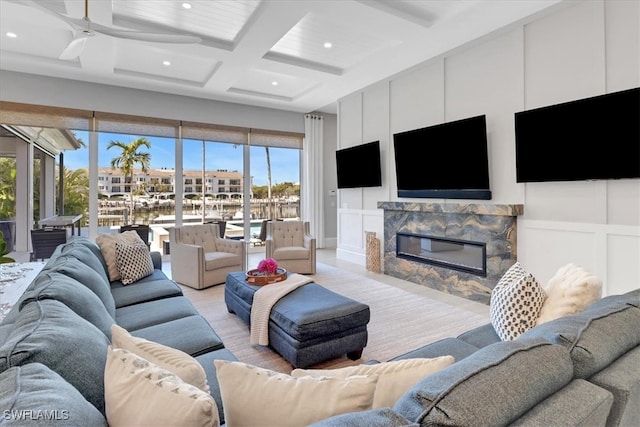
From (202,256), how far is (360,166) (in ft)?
10.4

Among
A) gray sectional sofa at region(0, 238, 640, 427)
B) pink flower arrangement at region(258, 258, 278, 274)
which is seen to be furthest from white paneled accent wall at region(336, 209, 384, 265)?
gray sectional sofa at region(0, 238, 640, 427)

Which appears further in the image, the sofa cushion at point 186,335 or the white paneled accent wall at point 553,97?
the white paneled accent wall at point 553,97

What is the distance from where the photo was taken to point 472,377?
2.48ft

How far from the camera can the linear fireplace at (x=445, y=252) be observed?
13.6 feet

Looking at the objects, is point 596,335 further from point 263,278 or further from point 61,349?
point 263,278

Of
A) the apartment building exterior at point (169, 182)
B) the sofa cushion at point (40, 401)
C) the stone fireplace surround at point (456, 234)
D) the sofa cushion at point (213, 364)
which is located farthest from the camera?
the apartment building exterior at point (169, 182)

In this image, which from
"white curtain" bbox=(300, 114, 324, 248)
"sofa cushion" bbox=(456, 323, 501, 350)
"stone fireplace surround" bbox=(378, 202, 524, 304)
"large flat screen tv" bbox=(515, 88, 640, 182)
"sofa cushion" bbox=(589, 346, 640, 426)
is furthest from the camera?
"white curtain" bbox=(300, 114, 324, 248)

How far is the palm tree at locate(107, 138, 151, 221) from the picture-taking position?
20.0 ft

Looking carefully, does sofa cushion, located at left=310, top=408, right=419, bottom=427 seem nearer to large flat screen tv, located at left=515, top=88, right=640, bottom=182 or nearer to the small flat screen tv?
large flat screen tv, located at left=515, top=88, right=640, bottom=182

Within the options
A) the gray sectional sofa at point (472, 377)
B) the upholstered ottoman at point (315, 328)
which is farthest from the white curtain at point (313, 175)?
the gray sectional sofa at point (472, 377)

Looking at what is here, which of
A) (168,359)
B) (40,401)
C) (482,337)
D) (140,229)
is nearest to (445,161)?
(482,337)

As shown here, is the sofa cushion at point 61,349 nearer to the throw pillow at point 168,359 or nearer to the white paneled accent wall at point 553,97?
the throw pillow at point 168,359

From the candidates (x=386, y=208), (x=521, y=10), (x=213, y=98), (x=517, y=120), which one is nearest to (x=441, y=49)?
(x=521, y=10)

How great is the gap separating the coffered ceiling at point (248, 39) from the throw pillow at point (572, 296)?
296 centimetres
